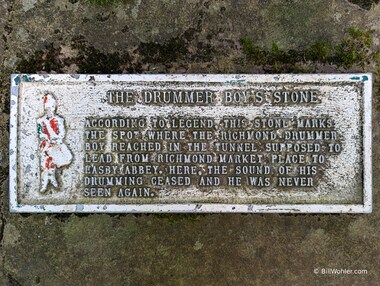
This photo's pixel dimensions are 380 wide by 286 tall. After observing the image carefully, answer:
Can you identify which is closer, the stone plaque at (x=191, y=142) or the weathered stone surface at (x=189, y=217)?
the stone plaque at (x=191, y=142)

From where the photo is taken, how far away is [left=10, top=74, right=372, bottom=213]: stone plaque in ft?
12.0

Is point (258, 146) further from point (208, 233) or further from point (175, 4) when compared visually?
point (175, 4)

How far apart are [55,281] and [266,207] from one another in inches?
87.2

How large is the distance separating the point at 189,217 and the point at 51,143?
153 cm

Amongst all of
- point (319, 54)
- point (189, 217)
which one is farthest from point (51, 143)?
point (319, 54)

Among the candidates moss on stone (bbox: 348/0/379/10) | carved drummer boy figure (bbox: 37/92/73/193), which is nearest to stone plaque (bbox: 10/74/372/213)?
carved drummer boy figure (bbox: 37/92/73/193)

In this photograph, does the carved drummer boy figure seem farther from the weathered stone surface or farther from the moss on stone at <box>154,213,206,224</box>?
the moss on stone at <box>154,213,206,224</box>

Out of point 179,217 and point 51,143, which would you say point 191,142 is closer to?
point 179,217

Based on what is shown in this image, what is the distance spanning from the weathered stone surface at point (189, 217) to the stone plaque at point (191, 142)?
19 cm

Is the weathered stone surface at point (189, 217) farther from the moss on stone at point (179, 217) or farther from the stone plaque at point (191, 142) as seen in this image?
the stone plaque at point (191, 142)

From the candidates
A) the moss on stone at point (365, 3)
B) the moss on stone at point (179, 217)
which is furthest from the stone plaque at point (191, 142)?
the moss on stone at point (365, 3)

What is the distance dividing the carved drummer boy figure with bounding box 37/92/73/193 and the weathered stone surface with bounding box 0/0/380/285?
14.8 inches

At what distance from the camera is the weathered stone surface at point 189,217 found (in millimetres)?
3771

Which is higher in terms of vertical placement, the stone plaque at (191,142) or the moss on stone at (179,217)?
the stone plaque at (191,142)
